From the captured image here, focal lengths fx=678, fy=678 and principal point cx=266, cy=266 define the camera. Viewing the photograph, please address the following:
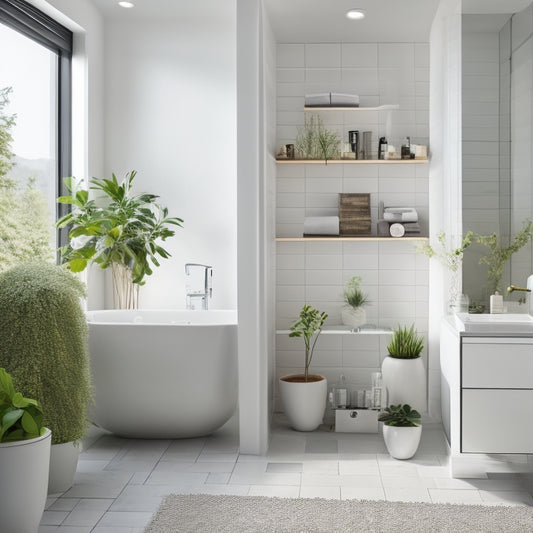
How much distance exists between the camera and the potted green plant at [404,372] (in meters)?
4.26

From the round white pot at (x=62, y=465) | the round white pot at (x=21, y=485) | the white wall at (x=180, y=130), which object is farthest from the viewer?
the white wall at (x=180, y=130)

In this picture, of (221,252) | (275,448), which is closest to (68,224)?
(221,252)

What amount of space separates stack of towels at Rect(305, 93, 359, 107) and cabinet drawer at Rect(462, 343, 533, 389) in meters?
1.94

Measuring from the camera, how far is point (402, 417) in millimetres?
3799

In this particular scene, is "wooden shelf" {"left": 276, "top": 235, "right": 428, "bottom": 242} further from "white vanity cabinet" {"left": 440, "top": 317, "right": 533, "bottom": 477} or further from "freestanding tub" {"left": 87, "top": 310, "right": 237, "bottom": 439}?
"white vanity cabinet" {"left": 440, "top": 317, "right": 533, "bottom": 477}

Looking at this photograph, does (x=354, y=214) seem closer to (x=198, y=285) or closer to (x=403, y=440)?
(x=198, y=285)

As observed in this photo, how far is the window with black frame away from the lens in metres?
3.79

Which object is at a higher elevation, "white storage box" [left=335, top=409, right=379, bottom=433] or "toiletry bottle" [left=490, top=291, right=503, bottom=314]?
"toiletry bottle" [left=490, top=291, right=503, bottom=314]

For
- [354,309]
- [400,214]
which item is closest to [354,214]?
[400,214]

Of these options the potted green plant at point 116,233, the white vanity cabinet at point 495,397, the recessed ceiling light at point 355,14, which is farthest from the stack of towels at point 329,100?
the white vanity cabinet at point 495,397

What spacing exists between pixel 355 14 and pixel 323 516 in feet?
9.54

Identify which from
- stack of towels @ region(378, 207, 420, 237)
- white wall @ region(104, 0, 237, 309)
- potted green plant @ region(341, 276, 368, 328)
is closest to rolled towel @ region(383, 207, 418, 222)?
stack of towels @ region(378, 207, 420, 237)

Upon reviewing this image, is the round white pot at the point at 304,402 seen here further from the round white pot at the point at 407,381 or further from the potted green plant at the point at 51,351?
the potted green plant at the point at 51,351

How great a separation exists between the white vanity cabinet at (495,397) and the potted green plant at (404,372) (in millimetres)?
824
